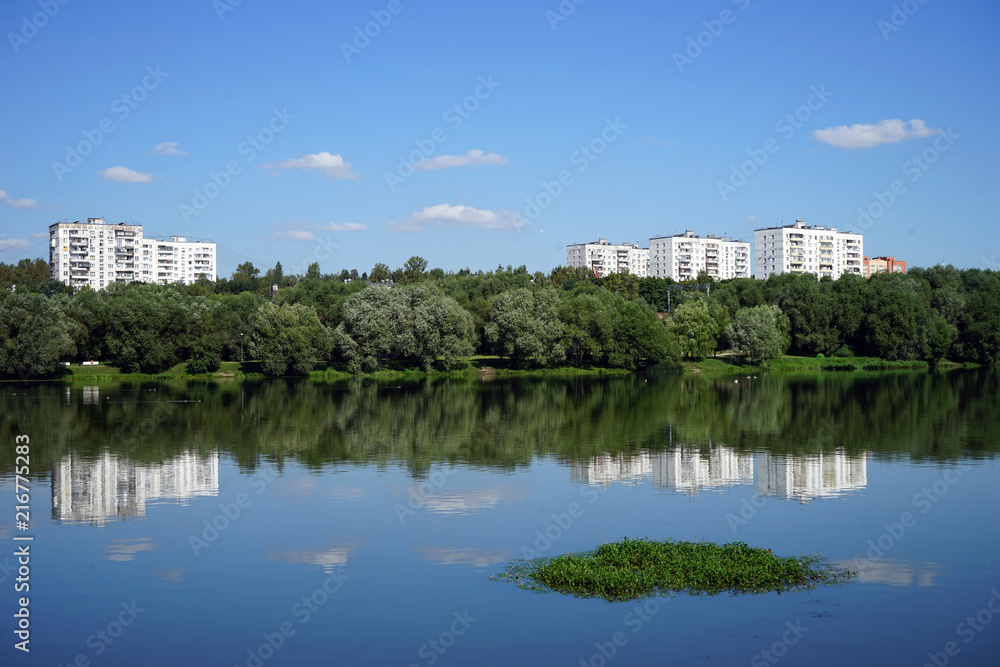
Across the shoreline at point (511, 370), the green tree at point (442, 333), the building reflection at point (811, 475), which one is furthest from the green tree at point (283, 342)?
the building reflection at point (811, 475)

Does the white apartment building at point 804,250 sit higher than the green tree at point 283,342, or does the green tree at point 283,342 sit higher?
the white apartment building at point 804,250

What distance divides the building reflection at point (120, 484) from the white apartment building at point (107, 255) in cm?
12670

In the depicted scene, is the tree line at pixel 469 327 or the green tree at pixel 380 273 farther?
the green tree at pixel 380 273

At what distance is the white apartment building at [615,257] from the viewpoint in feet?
611

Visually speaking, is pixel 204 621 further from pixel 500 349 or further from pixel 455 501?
pixel 500 349

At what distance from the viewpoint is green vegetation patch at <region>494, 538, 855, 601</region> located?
14148 mm

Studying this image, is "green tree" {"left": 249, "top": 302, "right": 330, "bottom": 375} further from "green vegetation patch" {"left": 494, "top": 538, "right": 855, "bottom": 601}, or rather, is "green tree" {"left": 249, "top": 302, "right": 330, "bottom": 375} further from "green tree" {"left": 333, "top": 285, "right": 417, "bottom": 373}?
"green vegetation patch" {"left": 494, "top": 538, "right": 855, "bottom": 601}

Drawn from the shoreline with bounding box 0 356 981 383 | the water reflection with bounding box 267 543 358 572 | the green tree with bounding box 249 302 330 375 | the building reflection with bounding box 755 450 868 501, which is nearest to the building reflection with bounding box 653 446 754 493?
the building reflection with bounding box 755 450 868 501

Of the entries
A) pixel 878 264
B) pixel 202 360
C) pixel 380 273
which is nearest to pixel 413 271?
pixel 380 273

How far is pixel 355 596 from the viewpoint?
1422 cm

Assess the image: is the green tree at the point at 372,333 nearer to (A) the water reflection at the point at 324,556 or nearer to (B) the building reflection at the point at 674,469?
(B) the building reflection at the point at 674,469

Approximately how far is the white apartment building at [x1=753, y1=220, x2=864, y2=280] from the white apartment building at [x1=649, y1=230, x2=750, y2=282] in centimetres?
1225

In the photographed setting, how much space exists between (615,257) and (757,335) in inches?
4457

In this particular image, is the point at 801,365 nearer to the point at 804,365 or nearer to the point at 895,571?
the point at 804,365
